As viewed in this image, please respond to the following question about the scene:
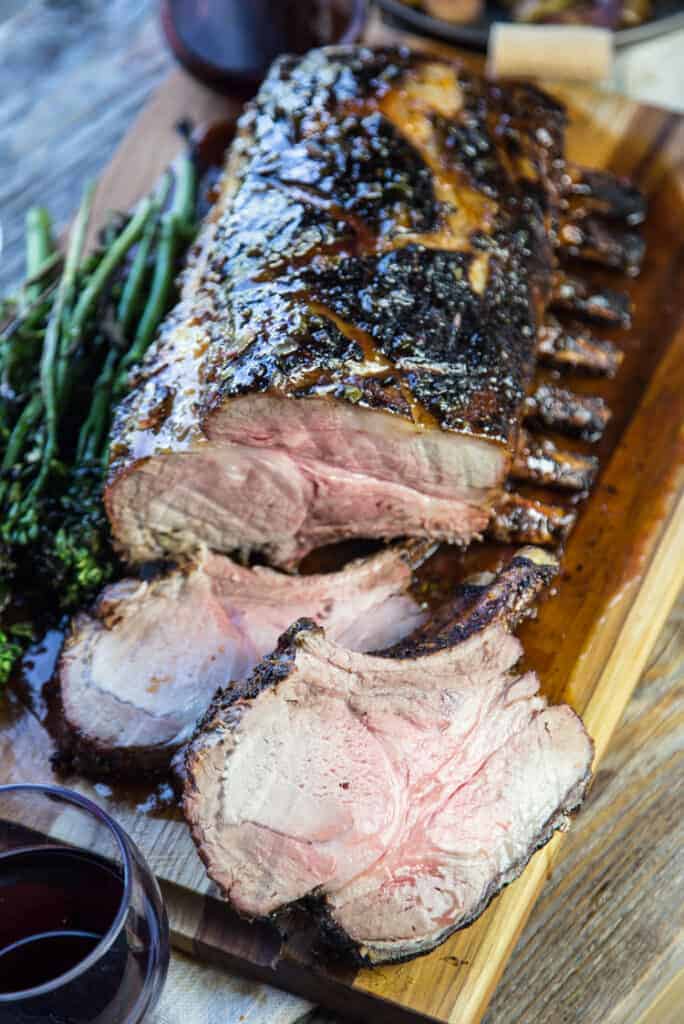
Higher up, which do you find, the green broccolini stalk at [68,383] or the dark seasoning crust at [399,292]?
the dark seasoning crust at [399,292]

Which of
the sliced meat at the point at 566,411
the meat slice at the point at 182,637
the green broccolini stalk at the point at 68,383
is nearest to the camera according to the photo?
the meat slice at the point at 182,637

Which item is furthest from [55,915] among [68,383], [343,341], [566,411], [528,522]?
[566,411]

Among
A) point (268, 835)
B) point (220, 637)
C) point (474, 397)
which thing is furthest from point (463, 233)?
point (268, 835)

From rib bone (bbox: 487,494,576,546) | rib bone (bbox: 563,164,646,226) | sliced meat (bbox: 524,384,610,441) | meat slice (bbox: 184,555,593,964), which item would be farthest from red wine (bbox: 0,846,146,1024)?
rib bone (bbox: 563,164,646,226)

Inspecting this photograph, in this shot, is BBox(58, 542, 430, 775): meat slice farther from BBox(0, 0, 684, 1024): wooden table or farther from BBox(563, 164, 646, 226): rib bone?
BBox(563, 164, 646, 226): rib bone

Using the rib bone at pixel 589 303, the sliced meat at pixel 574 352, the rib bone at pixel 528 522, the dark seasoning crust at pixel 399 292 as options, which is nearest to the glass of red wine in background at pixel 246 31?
the dark seasoning crust at pixel 399 292

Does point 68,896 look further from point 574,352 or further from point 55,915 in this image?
point 574,352

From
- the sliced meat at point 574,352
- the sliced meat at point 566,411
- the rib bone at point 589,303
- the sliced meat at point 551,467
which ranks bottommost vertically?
the sliced meat at point 551,467

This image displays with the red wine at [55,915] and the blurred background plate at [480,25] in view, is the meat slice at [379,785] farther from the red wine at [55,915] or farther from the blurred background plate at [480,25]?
the blurred background plate at [480,25]
